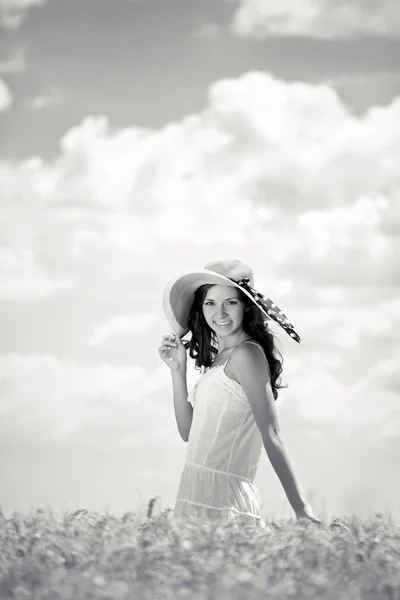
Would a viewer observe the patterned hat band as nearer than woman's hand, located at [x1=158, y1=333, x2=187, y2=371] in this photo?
Yes

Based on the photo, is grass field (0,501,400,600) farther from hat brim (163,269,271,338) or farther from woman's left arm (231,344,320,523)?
hat brim (163,269,271,338)

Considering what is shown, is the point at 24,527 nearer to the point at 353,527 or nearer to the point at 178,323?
the point at 353,527

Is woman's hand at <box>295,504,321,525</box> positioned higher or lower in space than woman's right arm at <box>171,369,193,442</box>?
lower

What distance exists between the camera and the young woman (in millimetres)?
5359

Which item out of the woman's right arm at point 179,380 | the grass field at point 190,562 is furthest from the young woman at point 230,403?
the grass field at point 190,562

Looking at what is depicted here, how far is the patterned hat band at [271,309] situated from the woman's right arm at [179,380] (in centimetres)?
68

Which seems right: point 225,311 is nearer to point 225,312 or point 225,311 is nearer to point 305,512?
point 225,312

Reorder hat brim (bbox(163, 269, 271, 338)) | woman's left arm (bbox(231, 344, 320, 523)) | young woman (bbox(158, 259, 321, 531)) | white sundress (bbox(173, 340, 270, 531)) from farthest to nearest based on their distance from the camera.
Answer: hat brim (bbox(163, 269, 271, 338)) < white sundress (bbox(173, 340, 270, 531)) < young woman (bbox(158, 259, 321, 531)) < woman's left arm (bbox(231, 344, 320, 523))

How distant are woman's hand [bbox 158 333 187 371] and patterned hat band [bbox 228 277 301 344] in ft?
2.17

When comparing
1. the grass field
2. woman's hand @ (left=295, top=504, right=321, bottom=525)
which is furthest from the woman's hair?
the grass field

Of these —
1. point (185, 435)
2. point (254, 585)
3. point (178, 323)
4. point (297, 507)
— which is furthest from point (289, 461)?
point (254, 585)

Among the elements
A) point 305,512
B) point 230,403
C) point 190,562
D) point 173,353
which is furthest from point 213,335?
point 190,562

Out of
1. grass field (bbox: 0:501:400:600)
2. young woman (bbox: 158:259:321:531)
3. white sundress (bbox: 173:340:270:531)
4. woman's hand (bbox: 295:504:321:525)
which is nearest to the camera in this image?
grass field (bbox: 0:501:400:600)

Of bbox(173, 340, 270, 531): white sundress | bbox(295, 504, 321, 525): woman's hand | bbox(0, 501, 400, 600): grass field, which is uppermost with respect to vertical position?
bbox(173, 340, 270, 531): white sundress
